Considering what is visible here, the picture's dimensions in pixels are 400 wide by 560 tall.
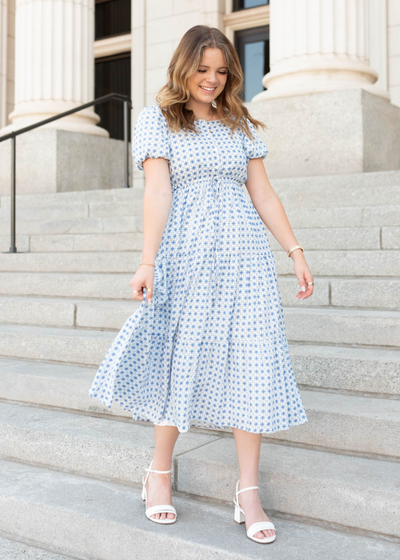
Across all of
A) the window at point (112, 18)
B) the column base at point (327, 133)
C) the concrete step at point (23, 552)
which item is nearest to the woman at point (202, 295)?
the concrete step at point (23, 552)

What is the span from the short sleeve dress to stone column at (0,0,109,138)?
6.48m

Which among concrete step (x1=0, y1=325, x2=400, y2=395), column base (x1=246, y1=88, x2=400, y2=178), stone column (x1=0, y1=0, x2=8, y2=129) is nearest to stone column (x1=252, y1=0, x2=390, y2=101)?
column base (x1=246, y1=88, x2=400, y2=178)

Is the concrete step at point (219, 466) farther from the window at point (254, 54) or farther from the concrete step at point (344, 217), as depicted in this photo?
the window at point (254, 54)

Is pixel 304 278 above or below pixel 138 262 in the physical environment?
below

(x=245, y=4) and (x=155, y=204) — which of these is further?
(x=245, y=4)

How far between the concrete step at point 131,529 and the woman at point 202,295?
0.08 m

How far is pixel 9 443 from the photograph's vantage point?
322 centimetres

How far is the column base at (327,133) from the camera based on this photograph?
620cm

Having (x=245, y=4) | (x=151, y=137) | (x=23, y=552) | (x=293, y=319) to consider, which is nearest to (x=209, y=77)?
(x=151, y=137)

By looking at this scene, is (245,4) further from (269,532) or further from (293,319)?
(269,532)

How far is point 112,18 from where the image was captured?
43.0 ft

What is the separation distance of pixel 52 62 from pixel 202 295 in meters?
7.17

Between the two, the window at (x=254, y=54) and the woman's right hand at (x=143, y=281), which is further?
the window at (x=254, y=54)

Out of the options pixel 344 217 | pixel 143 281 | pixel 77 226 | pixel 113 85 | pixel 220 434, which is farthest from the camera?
pixel 113 85
